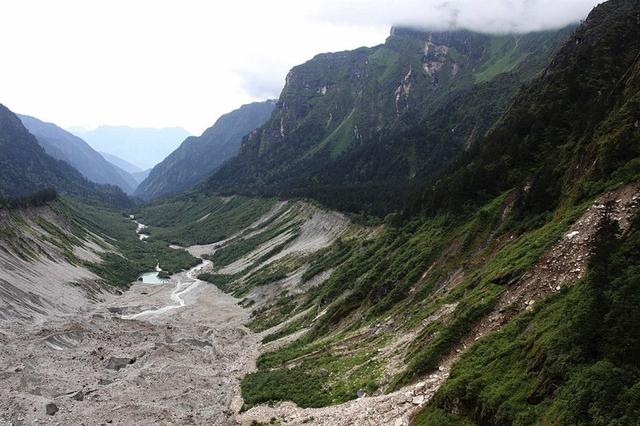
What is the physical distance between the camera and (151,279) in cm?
15162

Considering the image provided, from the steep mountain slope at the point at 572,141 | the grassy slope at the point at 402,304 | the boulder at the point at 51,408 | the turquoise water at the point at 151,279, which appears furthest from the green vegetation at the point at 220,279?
the boulder at the point at 51,408

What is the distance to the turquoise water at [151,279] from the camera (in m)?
147

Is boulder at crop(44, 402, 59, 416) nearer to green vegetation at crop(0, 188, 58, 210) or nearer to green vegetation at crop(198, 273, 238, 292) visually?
green vegetation at crop(198, 273, 238, 292)

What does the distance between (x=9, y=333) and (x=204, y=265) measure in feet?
357

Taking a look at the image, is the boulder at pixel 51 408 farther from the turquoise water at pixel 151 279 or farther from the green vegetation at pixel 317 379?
the turquoise water at pixel 151 279

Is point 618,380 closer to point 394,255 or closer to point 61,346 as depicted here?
point 394,255

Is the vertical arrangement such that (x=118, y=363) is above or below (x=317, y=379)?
below

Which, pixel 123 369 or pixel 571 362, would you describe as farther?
pixel 123 369

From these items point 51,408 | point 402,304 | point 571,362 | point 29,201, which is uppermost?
point 29,201

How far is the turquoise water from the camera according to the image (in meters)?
147

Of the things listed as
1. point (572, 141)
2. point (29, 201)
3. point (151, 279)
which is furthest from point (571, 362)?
point (29, 201)

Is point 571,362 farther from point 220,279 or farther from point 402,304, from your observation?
point 220,279

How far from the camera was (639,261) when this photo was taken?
23172 mm

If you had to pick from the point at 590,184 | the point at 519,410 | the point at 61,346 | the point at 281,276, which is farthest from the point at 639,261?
the point at 281,276
